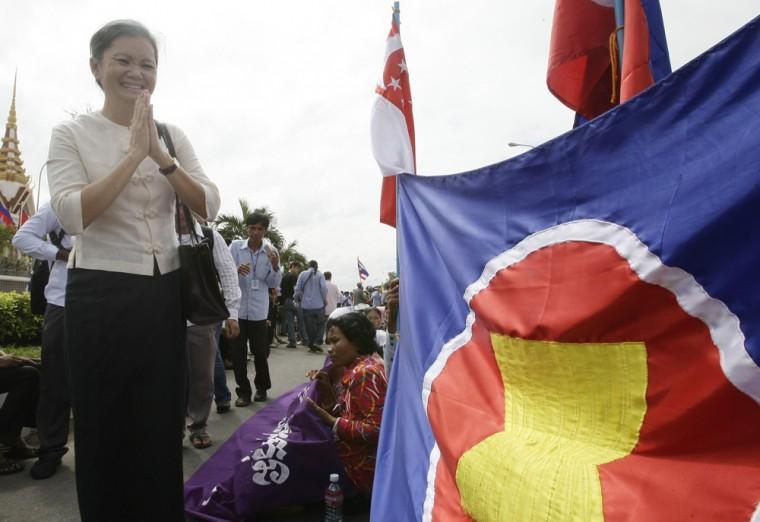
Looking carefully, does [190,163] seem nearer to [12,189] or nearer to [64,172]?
[64,172]

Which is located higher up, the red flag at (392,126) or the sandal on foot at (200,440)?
the red flag at (392,126)

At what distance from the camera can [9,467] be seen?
9.01 ft

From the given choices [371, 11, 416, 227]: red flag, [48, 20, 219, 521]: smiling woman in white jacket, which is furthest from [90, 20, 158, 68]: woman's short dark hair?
[371, 11, 416, 227]: red flag

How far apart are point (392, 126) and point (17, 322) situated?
513 centimetres

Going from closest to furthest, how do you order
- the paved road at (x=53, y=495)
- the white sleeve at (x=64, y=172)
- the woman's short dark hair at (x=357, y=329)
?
the white sleeve at (x=64, y=172) → the paved road at (x=53, y=495) → the woman's short dark hair at (x=357, y=329)

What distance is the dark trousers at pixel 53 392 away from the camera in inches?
109

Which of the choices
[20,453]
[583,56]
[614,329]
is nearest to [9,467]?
[20,453]

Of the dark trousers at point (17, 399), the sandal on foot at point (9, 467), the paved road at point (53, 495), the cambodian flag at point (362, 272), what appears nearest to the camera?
the paved road at point (53, 495)

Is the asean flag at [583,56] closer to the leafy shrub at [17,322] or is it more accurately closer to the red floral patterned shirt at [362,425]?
the red floral patterned shirt at [362,425]

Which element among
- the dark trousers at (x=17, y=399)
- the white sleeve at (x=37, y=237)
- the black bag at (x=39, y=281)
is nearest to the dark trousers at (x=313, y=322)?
the black bag at (x=39, y=281)

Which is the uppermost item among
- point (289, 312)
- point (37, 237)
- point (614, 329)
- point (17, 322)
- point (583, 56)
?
point (583, 56)

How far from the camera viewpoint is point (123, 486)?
56.3 inches

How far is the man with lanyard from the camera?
4486 millimetres

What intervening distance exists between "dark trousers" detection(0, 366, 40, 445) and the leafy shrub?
260 centimetres
